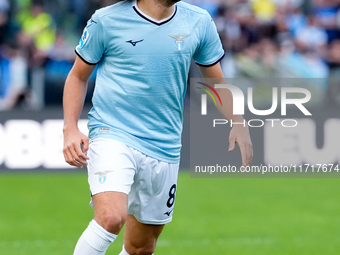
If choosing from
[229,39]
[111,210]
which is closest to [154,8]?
[111,210]

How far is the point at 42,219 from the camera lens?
774 centimetres

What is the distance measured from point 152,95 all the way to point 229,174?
23.5ft

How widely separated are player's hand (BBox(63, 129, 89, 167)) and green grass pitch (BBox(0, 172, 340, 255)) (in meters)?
2.62

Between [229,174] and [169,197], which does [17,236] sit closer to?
[169,197]

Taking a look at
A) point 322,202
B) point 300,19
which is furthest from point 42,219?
point 300,19

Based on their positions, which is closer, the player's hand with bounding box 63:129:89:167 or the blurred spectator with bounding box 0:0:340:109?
the player's hand with bounding box 63:129:89:167

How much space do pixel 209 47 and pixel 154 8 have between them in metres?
0.49

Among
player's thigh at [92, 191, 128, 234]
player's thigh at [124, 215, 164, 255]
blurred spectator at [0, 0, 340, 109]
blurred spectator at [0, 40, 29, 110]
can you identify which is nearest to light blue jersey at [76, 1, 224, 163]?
player's thigh at [92, 191, 128, 234]

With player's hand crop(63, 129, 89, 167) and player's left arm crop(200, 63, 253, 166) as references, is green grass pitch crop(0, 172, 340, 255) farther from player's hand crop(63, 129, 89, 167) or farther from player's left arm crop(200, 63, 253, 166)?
A: player's hand crop(63, 129, 89, 167)

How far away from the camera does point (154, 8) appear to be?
4074 mm

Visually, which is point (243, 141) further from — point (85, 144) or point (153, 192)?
point (85, 144)

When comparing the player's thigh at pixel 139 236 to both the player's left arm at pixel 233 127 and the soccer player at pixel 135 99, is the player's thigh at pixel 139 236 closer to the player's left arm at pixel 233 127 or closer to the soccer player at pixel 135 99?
the soccer player at pixel 135 99

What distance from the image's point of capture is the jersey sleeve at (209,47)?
4285 mm

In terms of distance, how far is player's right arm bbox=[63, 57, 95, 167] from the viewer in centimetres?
378
